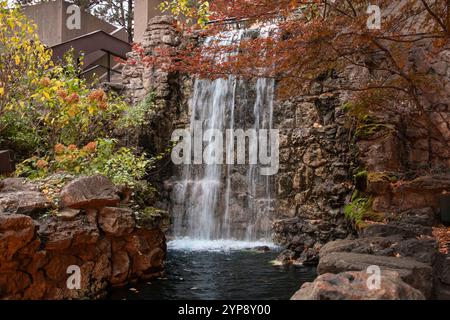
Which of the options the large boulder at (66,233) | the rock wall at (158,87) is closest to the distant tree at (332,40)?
the large boulder at (66,233)

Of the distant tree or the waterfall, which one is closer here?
the distant tree

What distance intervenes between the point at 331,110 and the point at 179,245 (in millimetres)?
5560

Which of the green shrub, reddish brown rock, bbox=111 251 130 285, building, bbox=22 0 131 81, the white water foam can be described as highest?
building, bbox=22 0 131 81

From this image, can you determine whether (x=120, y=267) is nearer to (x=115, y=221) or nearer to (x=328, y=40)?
(x=115, y=221)

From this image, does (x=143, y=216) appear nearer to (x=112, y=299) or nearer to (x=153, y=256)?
(x=153, y=256)

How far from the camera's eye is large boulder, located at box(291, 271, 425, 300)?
3.14m

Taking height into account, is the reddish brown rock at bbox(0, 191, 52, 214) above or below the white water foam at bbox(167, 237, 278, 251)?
above

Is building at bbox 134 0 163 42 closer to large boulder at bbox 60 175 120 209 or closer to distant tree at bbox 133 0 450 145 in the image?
distant tree at bbox 133 0 450 145

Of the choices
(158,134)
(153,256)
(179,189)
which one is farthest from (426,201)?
(158,134)

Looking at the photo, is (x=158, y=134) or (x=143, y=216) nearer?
(x=143, y=216)

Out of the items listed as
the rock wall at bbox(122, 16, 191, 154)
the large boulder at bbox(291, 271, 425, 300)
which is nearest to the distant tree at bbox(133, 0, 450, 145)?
the large boulder at bbox(291, 271, 425, 300)

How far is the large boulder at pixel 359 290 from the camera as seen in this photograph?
314 centimetres

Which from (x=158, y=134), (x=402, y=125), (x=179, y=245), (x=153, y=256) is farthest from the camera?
(x=158, y=134)

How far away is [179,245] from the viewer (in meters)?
10.4
